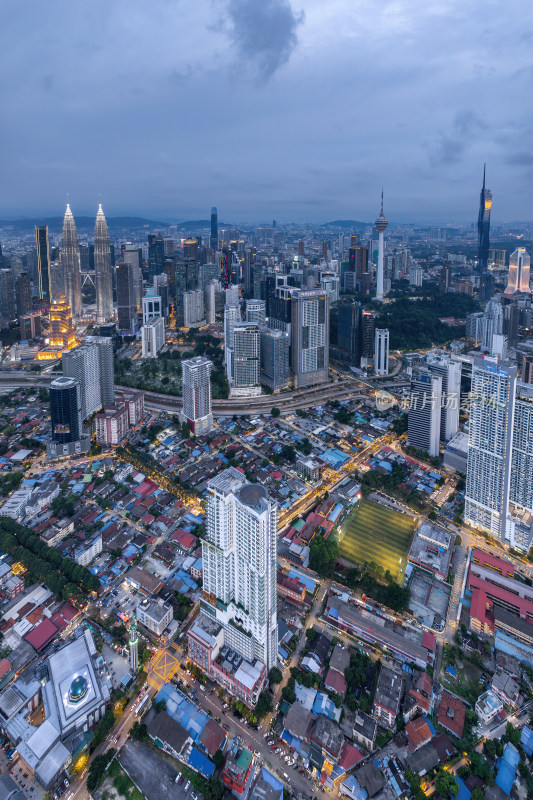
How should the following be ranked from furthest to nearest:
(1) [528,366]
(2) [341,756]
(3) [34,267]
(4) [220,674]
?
(3) [34,267], (1) [528,366], (4) [220,674], (2) [341,756]

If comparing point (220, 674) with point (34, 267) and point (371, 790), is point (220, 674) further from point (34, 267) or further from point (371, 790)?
point (34, 267)

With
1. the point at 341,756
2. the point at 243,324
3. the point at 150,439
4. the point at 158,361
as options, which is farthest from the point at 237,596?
the point at 158,361

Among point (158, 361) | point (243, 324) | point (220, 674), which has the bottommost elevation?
point (220, 674)

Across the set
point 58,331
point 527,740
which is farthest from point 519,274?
point 527,740

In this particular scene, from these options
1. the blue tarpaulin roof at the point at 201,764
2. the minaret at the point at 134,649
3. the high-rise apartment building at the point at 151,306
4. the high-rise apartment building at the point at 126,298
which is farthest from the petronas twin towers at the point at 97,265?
the blue tarpaulin roof at the point at 201,764

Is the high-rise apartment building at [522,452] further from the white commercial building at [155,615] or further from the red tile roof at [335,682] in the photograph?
the white commercial building at [155,615]

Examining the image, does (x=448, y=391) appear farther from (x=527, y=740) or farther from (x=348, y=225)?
(x=348, y=225)

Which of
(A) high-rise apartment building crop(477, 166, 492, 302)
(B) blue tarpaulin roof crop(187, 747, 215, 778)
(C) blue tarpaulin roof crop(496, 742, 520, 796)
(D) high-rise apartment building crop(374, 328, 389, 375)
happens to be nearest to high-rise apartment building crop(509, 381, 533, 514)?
(C) blue tarpaulin roof crop(496, 742, 520, 796)
